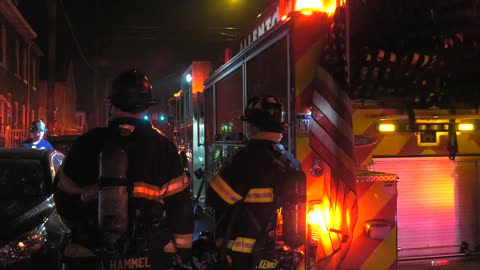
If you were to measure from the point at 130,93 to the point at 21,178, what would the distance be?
8.26 feet

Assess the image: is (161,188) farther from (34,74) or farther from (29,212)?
(34,74)

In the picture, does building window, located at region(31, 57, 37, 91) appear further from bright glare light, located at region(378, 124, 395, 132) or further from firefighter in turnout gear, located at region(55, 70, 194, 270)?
firefighter in turnout gear, located at region(55, 70, 194, 270)

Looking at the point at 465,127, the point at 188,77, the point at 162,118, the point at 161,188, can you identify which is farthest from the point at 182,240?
the point at 162,118

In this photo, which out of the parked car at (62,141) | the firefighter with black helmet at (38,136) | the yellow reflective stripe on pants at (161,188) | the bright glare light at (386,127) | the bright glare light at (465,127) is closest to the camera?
the yellow reflective stripe on pants at (161,188)

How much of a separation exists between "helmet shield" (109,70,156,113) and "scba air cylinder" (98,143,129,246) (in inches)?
14.2

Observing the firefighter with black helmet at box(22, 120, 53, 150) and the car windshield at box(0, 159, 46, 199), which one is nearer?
the car windshield at box(0, 159, 46, 199)

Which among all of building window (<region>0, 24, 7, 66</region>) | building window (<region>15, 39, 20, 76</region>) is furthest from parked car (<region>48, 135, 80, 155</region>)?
building window (<region>15, 39, 20, 76</region>)

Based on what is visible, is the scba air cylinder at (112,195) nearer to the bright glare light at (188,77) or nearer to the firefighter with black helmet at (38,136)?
the firefighter with black helmet at (38,136)

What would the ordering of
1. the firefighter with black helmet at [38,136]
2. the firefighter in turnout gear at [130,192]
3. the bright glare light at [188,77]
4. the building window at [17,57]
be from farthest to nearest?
the building window at [17,57], the bright glare light at [188,77], the firefighter with black helmet at [38,136], the firefighter in turnout gear at [130,192]

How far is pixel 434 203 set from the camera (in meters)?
4.42

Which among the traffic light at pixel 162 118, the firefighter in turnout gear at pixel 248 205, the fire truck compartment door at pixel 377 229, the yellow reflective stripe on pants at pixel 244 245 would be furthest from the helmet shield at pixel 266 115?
the traffic light at pixel 162 118

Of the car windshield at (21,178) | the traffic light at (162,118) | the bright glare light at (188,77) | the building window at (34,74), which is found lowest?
the car windshield at (21,178)

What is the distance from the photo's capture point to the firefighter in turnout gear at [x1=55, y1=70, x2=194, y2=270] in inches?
98.3

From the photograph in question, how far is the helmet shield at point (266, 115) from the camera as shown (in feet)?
9.53
